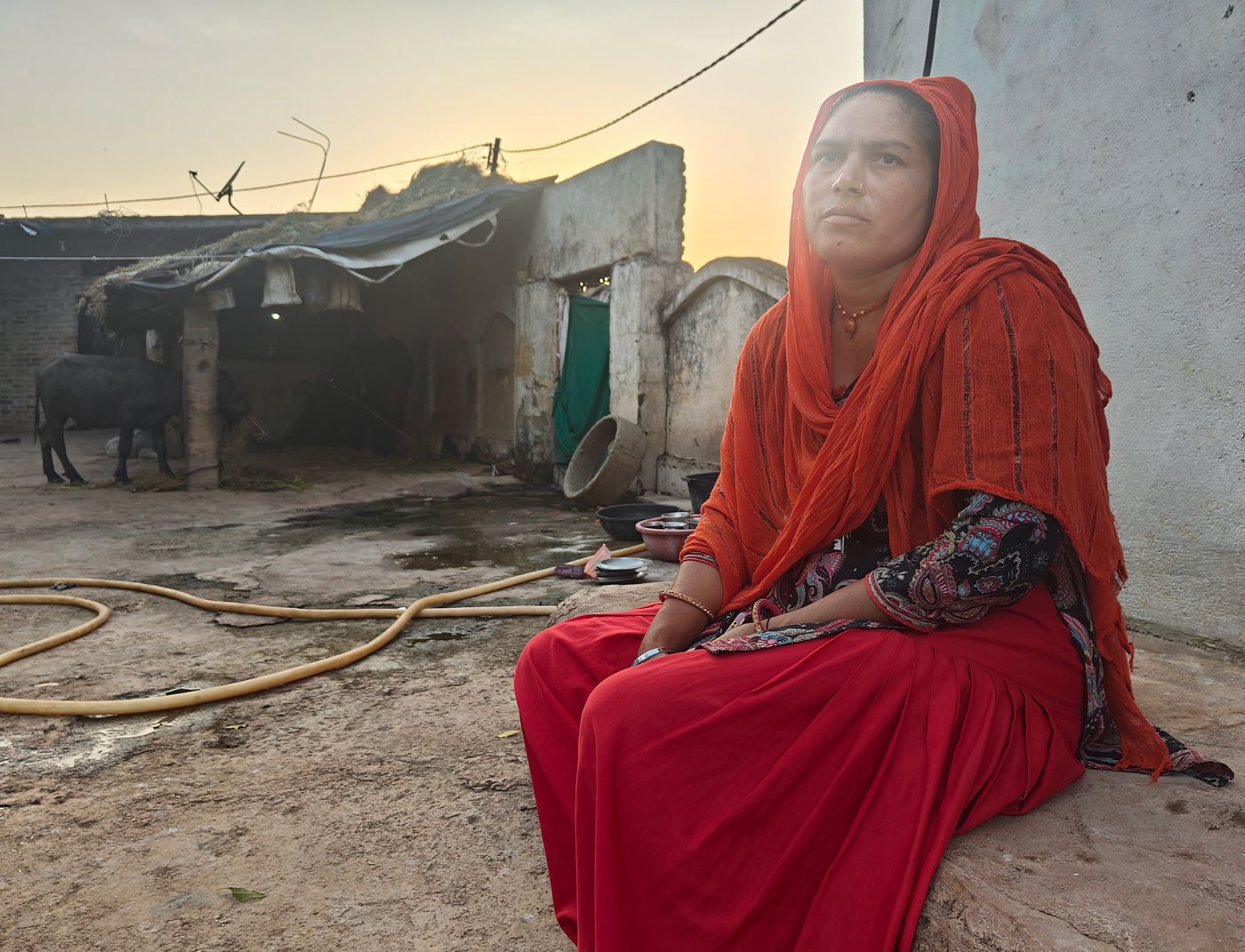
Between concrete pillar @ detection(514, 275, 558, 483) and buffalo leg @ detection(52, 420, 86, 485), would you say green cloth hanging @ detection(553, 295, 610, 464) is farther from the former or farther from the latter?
buffalo leg @ detection(52, 420, 86, 485)

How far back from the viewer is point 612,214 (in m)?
8.79

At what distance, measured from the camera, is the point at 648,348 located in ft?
27.6

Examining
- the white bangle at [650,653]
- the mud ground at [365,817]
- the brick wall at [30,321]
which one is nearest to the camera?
the mud ground at [365,817]

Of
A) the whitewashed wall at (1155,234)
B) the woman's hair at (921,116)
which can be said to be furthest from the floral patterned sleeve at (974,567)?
the whitewashed wall at (1155,234)

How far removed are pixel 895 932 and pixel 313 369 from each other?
14.9 meters

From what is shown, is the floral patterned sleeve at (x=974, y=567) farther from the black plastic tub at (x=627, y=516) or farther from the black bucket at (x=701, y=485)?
the black plastic tub at (x=627, y=516)

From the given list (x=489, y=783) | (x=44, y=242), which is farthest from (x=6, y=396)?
(x=489, y=783)

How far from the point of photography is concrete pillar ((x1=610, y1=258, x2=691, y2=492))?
27.5 ft

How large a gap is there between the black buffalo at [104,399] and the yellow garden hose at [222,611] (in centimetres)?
559

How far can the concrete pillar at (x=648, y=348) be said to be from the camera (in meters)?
8.38

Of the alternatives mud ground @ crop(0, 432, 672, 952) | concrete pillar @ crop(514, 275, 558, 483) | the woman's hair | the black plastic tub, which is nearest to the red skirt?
mud ground @ crop(0, 432, 672, 952)

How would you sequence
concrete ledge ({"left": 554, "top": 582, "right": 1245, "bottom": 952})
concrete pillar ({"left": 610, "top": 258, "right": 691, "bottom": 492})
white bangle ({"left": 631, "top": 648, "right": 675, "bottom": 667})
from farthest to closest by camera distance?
concrete pillar ({"left": 610, "top": 258, "right": 691, "bottom": 492}) → white bangle ({"left": 631, "top": 648, "right": 675, "bottom": 667}) → concrete ledge ({"left": 554, "top": 582, "right": 1245, "bottom": 952})

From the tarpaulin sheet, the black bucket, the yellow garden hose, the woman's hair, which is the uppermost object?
the tarpaulin sheet

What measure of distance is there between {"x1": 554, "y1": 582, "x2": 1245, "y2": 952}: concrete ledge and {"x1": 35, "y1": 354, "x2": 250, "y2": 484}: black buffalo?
10.0m
